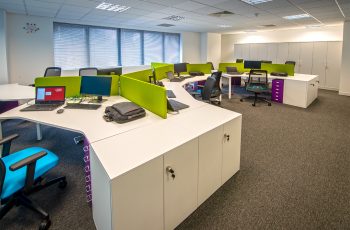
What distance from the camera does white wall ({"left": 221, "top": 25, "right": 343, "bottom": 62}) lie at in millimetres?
7832

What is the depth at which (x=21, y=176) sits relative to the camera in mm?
1710

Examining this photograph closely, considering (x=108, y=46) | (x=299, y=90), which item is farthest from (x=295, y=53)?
(x=108, y=46)

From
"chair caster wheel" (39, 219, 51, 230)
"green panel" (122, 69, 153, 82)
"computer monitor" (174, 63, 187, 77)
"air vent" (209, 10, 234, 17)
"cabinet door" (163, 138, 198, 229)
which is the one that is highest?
"air vent" (209, 10, 234, 17)

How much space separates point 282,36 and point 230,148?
8.50m

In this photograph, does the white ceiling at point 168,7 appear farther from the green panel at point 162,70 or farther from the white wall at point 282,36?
the white wall at point 282,36

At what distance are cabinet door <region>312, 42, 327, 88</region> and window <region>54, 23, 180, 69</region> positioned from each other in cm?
530

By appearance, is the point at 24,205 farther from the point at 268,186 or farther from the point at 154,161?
the point at 268,186

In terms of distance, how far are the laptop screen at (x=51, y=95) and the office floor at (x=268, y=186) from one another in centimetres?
74

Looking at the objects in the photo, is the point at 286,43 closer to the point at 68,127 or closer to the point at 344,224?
the point at 344,224

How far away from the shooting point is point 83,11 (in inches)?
198

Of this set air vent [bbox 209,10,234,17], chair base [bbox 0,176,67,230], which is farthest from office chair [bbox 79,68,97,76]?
chair base [bbox 0,176,67,230]

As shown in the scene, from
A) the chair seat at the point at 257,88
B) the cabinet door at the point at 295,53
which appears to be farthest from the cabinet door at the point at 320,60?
the chair seat at the point at 257,88

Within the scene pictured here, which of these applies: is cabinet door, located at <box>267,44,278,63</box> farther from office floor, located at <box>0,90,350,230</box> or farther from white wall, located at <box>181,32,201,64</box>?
office floor, located at <box>0,90,350,230</box>

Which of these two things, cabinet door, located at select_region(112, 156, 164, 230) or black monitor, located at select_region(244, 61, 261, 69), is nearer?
cabinet door, located at select_region(112, 156, 164, 230)
